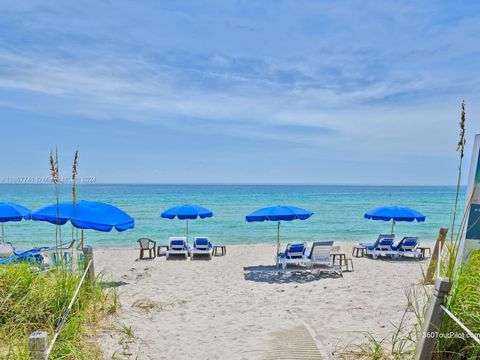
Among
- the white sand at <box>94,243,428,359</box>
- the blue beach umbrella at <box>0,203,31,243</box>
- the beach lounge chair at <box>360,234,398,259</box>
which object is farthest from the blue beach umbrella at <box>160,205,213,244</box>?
the beach lounge chair at <box>360,234,398,259</box>

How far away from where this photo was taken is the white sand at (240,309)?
16.7ft

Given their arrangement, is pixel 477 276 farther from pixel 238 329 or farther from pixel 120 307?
pixel 120 307

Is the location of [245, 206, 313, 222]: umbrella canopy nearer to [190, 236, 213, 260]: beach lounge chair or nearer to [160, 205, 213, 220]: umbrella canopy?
[160, 205, 213, 220]: umbrella canopy

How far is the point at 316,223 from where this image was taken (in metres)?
32.2

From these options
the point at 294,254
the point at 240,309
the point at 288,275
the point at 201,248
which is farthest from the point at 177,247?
the point at 240,309

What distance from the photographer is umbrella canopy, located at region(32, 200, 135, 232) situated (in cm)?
736

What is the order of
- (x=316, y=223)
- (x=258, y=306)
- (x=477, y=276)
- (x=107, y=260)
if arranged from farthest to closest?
1. (x=316, y=223)
2. (x=107, y=260)
3. (x=258, y=306)
4. (x=477, y=276)

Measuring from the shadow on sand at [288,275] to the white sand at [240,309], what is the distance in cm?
3

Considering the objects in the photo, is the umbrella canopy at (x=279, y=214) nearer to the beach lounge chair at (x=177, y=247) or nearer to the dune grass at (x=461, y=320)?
the beach lounge chair at (x=177, y=247)

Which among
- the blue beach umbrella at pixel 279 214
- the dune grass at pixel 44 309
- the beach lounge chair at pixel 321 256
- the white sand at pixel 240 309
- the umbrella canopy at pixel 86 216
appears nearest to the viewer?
the dune grass at pixel 44 309

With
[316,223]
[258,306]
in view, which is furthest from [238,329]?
[316,223]

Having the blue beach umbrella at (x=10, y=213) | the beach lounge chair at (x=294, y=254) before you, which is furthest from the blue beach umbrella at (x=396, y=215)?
the blue beach umbrella at (x=10, y=213)

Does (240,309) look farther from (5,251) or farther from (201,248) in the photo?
(5,251)

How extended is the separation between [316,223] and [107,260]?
2203 cm
